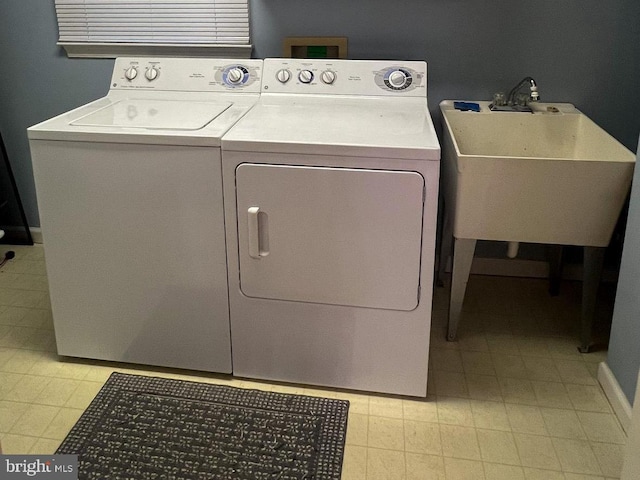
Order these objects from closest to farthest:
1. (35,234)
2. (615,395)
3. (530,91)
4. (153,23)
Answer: (615,395) < (530,91) < (153,23) < (35,234)

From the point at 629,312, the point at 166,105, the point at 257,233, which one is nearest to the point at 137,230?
the point at 257,233

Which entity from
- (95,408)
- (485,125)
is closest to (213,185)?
(95,408)

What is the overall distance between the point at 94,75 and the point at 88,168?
1.00 metres

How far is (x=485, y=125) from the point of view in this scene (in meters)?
2.44

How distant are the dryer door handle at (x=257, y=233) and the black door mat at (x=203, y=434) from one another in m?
0.48

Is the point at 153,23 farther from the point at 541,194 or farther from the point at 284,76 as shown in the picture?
the point at 541,194

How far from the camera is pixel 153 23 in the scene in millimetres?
2609

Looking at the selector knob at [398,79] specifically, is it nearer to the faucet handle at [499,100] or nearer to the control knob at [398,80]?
the control knob at [398,80]

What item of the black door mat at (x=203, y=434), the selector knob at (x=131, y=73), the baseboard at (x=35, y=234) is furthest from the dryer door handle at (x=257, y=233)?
the baseboard at (x=35, y=234)

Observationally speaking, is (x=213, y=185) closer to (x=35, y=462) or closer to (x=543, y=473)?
(x=35, y=462)

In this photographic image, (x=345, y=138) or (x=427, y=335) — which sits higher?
(x=345, y=138)

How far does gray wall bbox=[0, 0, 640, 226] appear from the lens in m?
2.40

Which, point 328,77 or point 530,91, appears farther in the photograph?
point 530,91

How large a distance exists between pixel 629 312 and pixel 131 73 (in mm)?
1971
